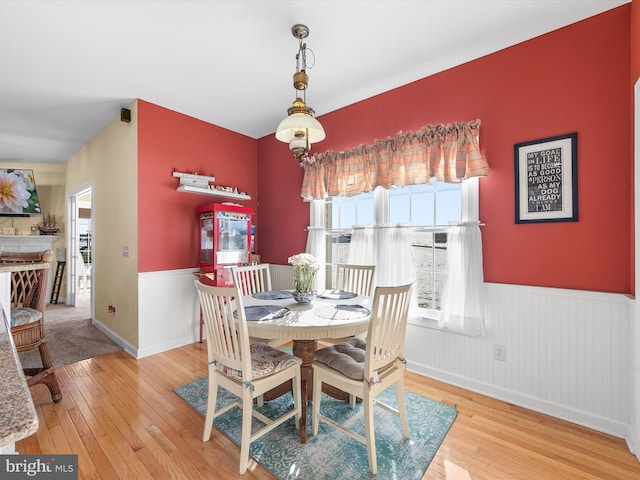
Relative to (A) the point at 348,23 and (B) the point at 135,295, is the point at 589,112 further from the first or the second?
(B) the point at 135,295

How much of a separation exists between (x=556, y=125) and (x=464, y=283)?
1361mm

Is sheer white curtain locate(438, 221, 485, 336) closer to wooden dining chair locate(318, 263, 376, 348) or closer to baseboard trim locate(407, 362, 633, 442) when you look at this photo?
baseboard trim locate(407, 362, 633, 442)

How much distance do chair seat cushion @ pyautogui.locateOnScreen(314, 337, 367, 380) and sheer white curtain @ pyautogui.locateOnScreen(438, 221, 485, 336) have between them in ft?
3.03

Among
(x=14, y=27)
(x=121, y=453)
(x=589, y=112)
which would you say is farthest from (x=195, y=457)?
(x=589, y=112)

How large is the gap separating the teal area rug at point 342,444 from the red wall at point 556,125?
49.2 inches

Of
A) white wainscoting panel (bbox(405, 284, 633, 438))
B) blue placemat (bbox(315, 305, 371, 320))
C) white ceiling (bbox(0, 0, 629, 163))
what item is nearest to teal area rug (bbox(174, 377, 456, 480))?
white wainscoting panel (bbox(405, 284, 633, 438))

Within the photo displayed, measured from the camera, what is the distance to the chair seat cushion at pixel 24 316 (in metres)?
2.15

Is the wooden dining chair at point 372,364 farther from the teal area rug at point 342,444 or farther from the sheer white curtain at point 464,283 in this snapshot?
the sheer white curtain at point 464,283

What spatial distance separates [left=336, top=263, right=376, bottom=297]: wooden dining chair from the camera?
9.48ft

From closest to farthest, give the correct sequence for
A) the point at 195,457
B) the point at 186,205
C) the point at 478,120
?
1. the point at 195,457
2. the point at 478,120
3. the point at 186,205

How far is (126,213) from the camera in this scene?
3.48 m

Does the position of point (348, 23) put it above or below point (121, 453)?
above

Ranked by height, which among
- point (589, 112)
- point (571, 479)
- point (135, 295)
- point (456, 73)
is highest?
point (456, 73)

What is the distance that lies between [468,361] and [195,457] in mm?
2190
